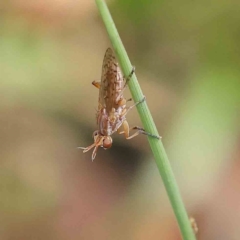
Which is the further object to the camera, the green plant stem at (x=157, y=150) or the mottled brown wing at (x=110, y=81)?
the mottled brown wing at (x=110, y=81)

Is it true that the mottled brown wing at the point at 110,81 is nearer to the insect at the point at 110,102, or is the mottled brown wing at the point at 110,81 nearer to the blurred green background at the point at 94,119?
the insect at the point at 110,102

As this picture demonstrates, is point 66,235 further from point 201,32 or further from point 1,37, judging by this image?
point 201,32

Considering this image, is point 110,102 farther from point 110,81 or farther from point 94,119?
point 94,119

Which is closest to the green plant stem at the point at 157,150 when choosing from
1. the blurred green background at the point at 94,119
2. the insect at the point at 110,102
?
the insect at the point at 110,102

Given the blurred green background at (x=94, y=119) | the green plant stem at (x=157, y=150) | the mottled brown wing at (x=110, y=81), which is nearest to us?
the green plant stem at (x=157, y=150)

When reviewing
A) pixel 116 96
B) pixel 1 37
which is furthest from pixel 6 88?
pixel 116 96

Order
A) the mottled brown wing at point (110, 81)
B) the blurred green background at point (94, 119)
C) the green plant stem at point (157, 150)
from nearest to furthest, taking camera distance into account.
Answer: the green plant stem at point (157, 150) → the mottled brown wing at point (110, 81) → the blurred green background at point (94, 119)
